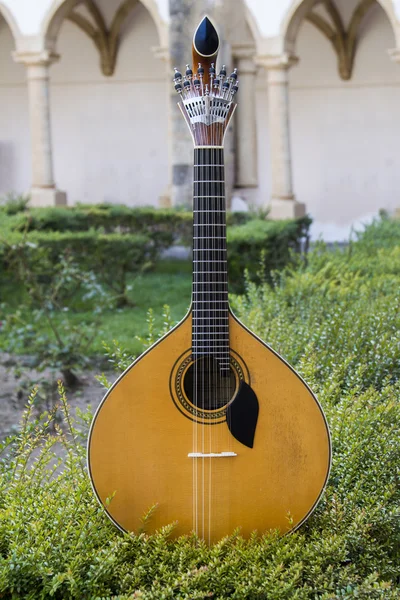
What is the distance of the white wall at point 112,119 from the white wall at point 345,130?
2628 millimetres

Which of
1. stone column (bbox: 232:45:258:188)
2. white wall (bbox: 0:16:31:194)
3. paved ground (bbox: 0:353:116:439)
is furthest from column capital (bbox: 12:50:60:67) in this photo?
paved ground (bbox: 0:353:116:439)

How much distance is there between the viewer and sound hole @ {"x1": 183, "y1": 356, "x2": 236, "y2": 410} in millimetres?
2086

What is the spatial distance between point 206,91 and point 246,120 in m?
11.6

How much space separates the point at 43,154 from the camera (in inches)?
528

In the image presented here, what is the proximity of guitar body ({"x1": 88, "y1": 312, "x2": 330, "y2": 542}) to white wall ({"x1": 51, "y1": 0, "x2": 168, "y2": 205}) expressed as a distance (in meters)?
15.1

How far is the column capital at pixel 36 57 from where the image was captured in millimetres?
13414

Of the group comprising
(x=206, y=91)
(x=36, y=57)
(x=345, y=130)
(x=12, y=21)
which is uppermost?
(x=12, y=21)

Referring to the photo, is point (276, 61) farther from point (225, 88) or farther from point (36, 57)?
point (225, 88)

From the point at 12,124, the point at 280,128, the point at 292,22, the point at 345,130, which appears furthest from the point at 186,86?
the point at 12,124

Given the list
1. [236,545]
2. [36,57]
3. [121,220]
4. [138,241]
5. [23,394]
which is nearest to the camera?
[236,545]

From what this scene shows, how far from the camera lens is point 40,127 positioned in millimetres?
13312

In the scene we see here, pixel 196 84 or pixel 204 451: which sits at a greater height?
pixel 196 84

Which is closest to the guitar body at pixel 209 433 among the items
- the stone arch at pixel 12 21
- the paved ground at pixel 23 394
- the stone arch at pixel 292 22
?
the paved ground at pixel 23 394

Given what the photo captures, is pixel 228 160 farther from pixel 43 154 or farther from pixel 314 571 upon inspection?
pixel 314 571
